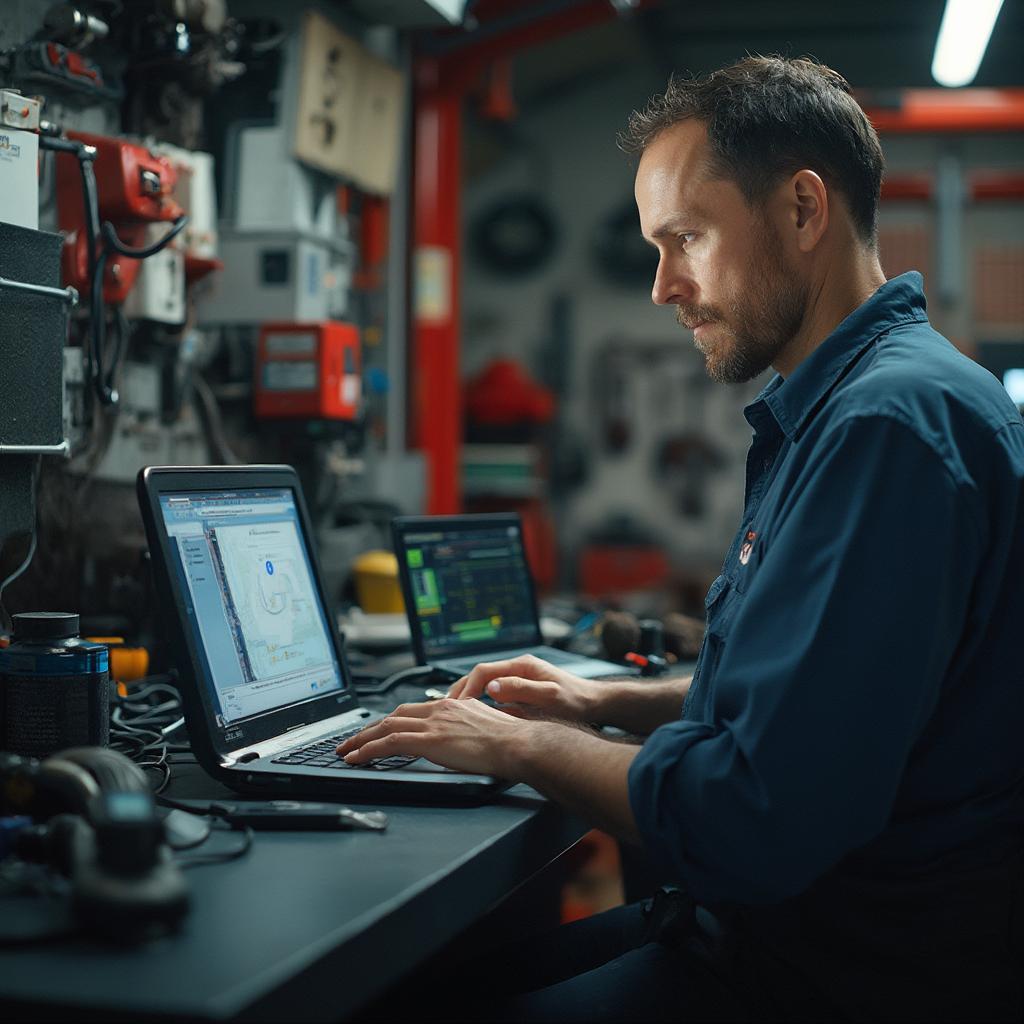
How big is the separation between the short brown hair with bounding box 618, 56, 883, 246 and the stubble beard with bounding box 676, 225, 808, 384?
0.07 m

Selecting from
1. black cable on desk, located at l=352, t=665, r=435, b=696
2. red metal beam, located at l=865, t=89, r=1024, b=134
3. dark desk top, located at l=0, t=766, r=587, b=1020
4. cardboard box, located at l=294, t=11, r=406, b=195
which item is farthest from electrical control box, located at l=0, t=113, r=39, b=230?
red metal beam, located at l=865, t=89, r=1024, b=134

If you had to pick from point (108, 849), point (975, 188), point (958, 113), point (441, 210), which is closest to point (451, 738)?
point (108, 849)

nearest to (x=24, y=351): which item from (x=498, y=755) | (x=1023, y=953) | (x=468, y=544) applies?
(x=468, y=544)

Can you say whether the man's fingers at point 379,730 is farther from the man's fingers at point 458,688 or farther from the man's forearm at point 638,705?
the man's forearm at point 638,705

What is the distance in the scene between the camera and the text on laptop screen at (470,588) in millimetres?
2188

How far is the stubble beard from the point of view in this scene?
1.44 metres

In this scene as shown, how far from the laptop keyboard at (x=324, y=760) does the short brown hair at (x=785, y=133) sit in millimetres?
735

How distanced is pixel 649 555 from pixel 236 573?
6.28 metres

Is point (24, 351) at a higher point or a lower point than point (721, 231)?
lower

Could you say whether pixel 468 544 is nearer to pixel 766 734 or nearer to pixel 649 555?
pixel 766 734

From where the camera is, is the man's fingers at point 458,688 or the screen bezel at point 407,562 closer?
the man's fingers at point 458,688

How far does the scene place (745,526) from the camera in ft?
4.87

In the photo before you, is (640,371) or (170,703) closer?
(170,703)

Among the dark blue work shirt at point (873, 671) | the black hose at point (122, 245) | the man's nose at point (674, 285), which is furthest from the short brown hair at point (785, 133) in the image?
the black hose at point (122, 245)
